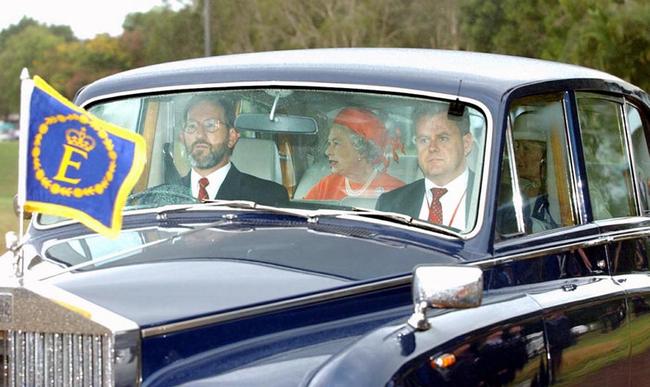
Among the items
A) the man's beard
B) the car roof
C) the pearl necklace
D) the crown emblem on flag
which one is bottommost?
the pearl necklace

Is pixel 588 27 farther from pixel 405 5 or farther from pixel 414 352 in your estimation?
pixel 405 5

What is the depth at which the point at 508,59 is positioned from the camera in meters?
5.57

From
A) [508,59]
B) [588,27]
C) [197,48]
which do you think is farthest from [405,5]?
[508,59]

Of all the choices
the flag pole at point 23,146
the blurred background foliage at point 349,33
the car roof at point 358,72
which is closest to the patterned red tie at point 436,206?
the car roof at point 358,72

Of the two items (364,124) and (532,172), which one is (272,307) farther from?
(532,172)

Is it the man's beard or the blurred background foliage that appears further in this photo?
the blurred background foliage

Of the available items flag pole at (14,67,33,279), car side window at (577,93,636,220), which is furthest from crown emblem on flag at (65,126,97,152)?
car side window at (577,93,636,220)

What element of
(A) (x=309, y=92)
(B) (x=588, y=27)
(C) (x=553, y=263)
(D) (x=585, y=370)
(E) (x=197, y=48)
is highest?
(E) (x=197, y=48)

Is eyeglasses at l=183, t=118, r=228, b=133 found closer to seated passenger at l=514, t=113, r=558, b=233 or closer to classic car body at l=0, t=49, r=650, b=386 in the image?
classic car body at l=0, t=49, r=650, b=386

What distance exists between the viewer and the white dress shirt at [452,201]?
4.50 metres

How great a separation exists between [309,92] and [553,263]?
1.11 metres

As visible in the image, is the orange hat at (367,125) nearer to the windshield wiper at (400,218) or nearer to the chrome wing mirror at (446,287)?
the windshield wiper at (400,218)

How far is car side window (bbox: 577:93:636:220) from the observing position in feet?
17.7

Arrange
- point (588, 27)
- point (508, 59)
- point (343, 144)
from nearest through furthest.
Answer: point (343, 144), point (508, 59), point (588, 27)
